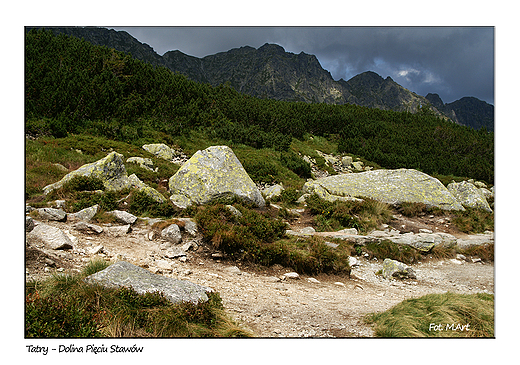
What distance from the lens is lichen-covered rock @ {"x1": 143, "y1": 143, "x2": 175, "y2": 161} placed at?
19312 millimetres

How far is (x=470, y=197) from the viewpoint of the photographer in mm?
14414

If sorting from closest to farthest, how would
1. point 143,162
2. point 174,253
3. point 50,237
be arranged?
point 50,237 → point 174,253 → point 143,162

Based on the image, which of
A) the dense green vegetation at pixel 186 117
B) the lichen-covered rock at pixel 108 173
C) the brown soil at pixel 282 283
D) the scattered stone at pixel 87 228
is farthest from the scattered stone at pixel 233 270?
the dense green vegetation at pixel 186 117

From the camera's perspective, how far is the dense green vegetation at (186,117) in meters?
19.7

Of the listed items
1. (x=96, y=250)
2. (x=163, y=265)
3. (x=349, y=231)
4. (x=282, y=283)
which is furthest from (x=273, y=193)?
(x=96, y=250)

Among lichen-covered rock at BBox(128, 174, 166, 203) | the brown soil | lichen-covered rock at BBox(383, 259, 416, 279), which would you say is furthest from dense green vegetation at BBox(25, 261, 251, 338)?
lichen-covered rock at BBox(128, 174, 166, 203)

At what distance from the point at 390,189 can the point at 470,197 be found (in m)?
4.81

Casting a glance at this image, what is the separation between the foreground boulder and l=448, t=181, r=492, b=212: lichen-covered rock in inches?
→ 610

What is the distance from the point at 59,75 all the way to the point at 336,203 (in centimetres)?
2325

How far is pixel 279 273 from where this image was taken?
6.61 m

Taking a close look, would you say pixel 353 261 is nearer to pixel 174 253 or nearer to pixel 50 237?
pixel 174 253

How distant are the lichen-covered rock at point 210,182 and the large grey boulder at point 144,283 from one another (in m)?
5.51

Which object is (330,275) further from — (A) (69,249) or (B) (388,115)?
(B) (388,115)

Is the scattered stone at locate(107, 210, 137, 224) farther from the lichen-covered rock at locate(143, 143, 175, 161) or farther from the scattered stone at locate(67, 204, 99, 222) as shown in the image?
the lichen-covered rock at locate(143, 143, 175, 161)
